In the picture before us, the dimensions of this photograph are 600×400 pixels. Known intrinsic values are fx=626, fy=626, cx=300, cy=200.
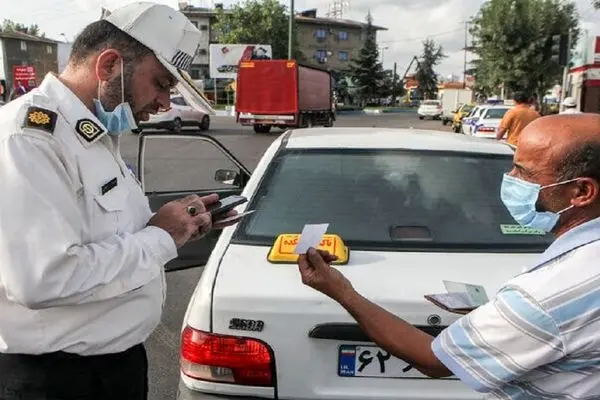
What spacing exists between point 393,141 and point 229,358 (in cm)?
169

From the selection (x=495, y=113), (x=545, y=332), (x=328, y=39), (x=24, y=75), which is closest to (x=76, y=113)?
(x=545, y=332)

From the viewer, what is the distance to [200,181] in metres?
12.0

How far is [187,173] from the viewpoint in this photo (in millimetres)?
13109

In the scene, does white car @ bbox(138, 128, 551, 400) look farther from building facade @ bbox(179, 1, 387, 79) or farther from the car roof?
building facade @ bbox(179, 1, 387, 79)

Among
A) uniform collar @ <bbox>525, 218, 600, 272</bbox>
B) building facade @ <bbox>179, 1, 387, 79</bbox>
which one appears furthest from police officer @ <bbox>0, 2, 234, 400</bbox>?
building facade @ <bbox>179, 1, 387, 79</bbox>

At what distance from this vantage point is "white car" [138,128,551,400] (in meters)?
2.17

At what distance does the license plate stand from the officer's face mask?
41.2 inches

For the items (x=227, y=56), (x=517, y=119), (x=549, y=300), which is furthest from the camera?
(x=227, y=56)

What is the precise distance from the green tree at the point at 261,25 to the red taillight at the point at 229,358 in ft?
198

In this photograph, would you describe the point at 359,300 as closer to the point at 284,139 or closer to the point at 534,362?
the point at 534,362

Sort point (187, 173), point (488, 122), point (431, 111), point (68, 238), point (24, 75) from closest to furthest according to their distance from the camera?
1. point (68, 238)
2. point (187, 173)
3. point (488, 122)
4. point (24, 75)
5. point (431, 111)

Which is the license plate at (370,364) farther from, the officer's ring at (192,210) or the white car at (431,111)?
the white car at (431,111)

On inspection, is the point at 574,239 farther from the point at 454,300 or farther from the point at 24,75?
the point at 24,75

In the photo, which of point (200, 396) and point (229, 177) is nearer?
point (200, 396)
